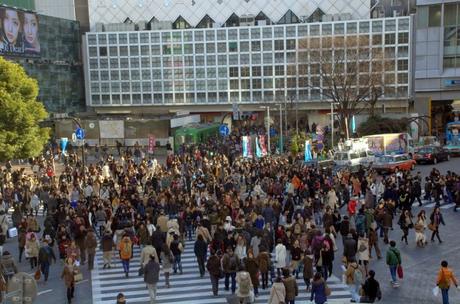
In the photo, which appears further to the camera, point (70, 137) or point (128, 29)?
point (128, 29)

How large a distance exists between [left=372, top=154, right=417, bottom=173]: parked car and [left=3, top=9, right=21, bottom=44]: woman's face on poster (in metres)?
40.0

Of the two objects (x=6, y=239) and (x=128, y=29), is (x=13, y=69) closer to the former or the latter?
(x=6, y=239)

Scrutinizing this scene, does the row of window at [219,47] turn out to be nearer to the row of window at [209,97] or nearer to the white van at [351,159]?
the row of window at [209,97]

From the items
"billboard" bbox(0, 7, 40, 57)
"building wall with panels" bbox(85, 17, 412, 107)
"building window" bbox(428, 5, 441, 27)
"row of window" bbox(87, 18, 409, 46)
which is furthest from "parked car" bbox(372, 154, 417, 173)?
"billboard" bbox(0, 7, 40, 57)

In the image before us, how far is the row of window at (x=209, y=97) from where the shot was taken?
70.0m

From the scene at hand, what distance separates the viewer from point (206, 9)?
81.1m

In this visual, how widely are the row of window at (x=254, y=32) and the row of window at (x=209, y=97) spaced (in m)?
6.81

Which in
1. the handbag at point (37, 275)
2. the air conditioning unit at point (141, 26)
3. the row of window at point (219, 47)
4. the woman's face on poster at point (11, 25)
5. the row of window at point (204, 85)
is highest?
the air conditioning unit at point (141, 26)

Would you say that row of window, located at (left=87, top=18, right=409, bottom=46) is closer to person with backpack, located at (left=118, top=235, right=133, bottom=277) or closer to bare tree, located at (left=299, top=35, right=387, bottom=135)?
bare tree, located at (left=299, top=35, right=387, bottom=135)

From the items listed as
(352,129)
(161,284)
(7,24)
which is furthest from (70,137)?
(161,284)

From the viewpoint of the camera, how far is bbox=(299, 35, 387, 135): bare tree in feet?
169

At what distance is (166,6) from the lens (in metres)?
82.6

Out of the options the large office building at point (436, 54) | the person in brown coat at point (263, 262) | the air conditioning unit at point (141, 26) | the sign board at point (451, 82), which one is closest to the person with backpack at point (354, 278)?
the person in brown coat at point (263, 262)

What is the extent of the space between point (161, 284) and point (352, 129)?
36649 millimetres
